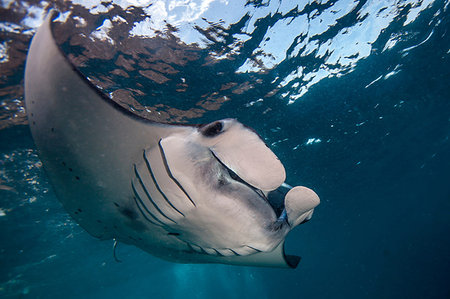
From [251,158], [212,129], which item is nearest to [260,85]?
[212,129]

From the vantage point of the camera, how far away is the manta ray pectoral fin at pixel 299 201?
175 cm

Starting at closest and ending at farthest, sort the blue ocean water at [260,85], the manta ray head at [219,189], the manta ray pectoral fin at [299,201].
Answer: the manta ray head at [219,189] → the manta ray pectoral fin at [299,201] → the blue ocean water at [260,85]

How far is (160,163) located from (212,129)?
494 mm

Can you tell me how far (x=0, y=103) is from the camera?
576 cm

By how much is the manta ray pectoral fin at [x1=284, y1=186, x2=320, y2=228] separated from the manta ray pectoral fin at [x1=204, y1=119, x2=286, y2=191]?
43 cm

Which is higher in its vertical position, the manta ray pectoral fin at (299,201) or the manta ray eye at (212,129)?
the manta ray eye at (212,129)

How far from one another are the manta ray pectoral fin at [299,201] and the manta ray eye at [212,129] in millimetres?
726

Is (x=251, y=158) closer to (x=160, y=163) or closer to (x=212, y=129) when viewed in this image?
(x=212, y=129)

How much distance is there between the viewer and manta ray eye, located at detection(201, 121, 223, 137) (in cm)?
156

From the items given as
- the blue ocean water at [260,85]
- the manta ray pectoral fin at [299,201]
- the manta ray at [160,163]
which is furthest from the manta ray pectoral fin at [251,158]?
the blue ocean water at [260,85]

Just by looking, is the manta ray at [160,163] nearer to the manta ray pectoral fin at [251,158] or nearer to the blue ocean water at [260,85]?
the manta ray pectoral fin at [251,158]

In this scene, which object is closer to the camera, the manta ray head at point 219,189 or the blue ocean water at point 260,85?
the manta ray head at point 219,189

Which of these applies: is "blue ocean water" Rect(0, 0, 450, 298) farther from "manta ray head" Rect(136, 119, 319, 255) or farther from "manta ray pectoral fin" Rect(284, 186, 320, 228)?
"manta ray pectoral fin" Rect(284, 186, 320, 228)

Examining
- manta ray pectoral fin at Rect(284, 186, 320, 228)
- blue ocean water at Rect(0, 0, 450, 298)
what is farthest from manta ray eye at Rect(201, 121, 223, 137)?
blue ocean water at Rect(0, 0, 450, 298)
